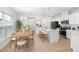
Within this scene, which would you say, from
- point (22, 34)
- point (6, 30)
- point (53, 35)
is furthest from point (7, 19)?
point (53, 35)

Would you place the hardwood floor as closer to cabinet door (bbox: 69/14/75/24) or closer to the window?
cabinet door (bbox: 69/14/75/24)

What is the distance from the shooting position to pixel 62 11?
3.34 meters

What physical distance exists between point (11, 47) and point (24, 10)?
1380 millimetres

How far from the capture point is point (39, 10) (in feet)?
10.9

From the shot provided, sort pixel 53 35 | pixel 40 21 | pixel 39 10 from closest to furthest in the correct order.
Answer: pixel 39 10
pixel 40 21
pixel 53 35

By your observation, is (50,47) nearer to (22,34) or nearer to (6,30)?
(22,34)

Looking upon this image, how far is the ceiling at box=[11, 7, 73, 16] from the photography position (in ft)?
10.6

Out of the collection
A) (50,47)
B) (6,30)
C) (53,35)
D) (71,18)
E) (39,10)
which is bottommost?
(50,47)

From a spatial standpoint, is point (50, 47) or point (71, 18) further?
point (71, 18)

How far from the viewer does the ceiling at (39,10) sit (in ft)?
10.6
